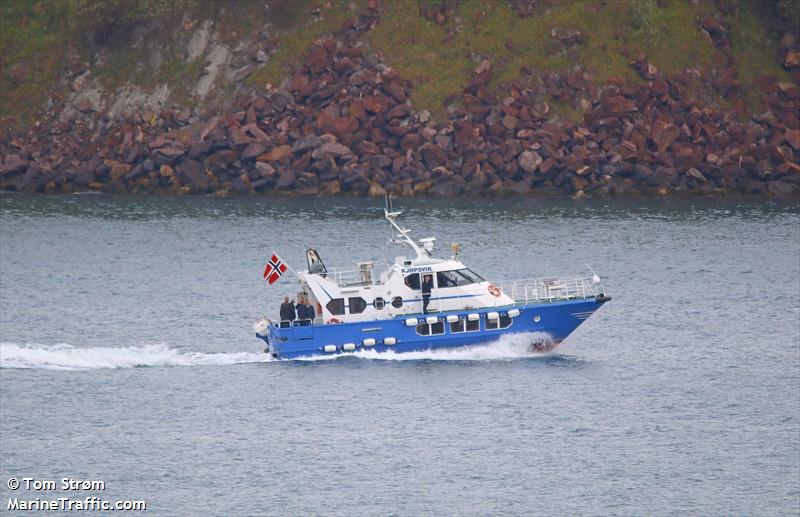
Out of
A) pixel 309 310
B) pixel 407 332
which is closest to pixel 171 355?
pixel 309 310

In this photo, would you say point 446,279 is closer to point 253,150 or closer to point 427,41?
point 253,150

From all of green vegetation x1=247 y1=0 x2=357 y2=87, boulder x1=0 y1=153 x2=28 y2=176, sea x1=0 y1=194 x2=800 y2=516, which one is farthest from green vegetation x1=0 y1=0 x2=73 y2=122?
sea x1=0 y1=194 x2=800 y2=516

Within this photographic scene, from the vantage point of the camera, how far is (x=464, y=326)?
60.8 meters

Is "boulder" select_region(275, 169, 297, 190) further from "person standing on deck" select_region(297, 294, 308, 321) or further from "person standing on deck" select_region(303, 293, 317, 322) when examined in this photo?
"person standing on deck" select_region(297, 294, 308, 321)

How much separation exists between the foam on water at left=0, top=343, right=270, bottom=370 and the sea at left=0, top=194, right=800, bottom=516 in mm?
101

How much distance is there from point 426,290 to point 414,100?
52.7 meters

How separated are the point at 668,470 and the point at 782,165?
58.7m

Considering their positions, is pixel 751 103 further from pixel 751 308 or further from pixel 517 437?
pixel 517 437

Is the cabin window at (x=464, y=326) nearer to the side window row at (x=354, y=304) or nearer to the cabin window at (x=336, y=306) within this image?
the side window row at (x=354, y=304)

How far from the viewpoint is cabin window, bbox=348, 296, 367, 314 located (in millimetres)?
60062

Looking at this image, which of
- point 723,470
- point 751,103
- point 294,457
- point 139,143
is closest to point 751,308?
point 723,470

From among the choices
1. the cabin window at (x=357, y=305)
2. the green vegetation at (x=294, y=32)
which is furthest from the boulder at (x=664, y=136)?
the cabin window at (x=357, y=305)

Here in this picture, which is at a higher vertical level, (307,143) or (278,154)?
(307,143)

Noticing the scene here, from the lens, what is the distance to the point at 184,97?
4631 inches
